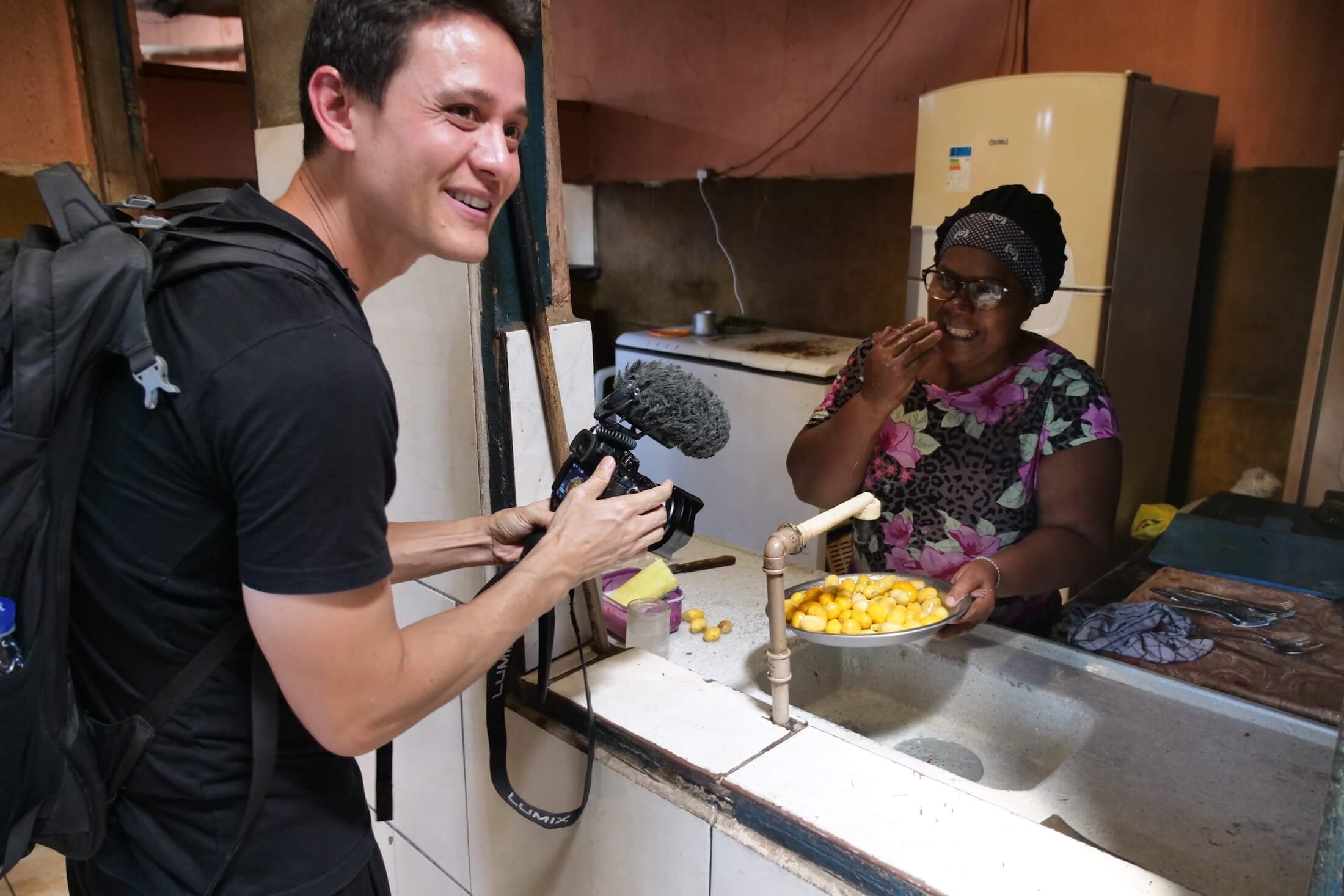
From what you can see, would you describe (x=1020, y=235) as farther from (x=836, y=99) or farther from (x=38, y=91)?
(x=38, y=91)

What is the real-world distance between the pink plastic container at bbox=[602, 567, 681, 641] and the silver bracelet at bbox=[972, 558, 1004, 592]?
484 mm

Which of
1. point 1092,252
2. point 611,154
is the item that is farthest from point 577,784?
point 611,154

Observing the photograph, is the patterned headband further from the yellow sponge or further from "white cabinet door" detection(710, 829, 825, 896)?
"white cabinet door" detection(710, 829, 825, 896)

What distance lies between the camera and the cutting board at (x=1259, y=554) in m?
1.88

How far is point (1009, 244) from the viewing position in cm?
157

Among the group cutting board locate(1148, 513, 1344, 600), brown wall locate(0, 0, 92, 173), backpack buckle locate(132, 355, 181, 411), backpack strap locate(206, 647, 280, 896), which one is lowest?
cutting board locate(1148, 513, 1344, 600)

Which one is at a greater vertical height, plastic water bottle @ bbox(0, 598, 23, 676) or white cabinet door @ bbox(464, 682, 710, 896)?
plastic water bottle @ bbox(0, 598, 23, 676)

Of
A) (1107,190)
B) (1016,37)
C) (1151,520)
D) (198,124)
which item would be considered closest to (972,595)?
(1107,190)

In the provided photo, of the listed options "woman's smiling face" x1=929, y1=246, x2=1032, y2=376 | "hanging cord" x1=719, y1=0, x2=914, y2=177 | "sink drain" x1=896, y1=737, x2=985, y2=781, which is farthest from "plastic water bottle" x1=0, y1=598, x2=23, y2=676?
"hanging cord" x1=719, y1=0, x2=914, y2=177

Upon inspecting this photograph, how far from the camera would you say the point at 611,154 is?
185 inches

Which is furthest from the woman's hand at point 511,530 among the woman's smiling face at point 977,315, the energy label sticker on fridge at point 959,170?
the energy label sticker on fridge at point 959,170

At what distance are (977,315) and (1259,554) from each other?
104cm

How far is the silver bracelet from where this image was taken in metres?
1.37

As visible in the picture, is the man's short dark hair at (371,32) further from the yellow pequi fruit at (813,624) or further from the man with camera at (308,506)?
the yellow pequi fruit at (813,624)
